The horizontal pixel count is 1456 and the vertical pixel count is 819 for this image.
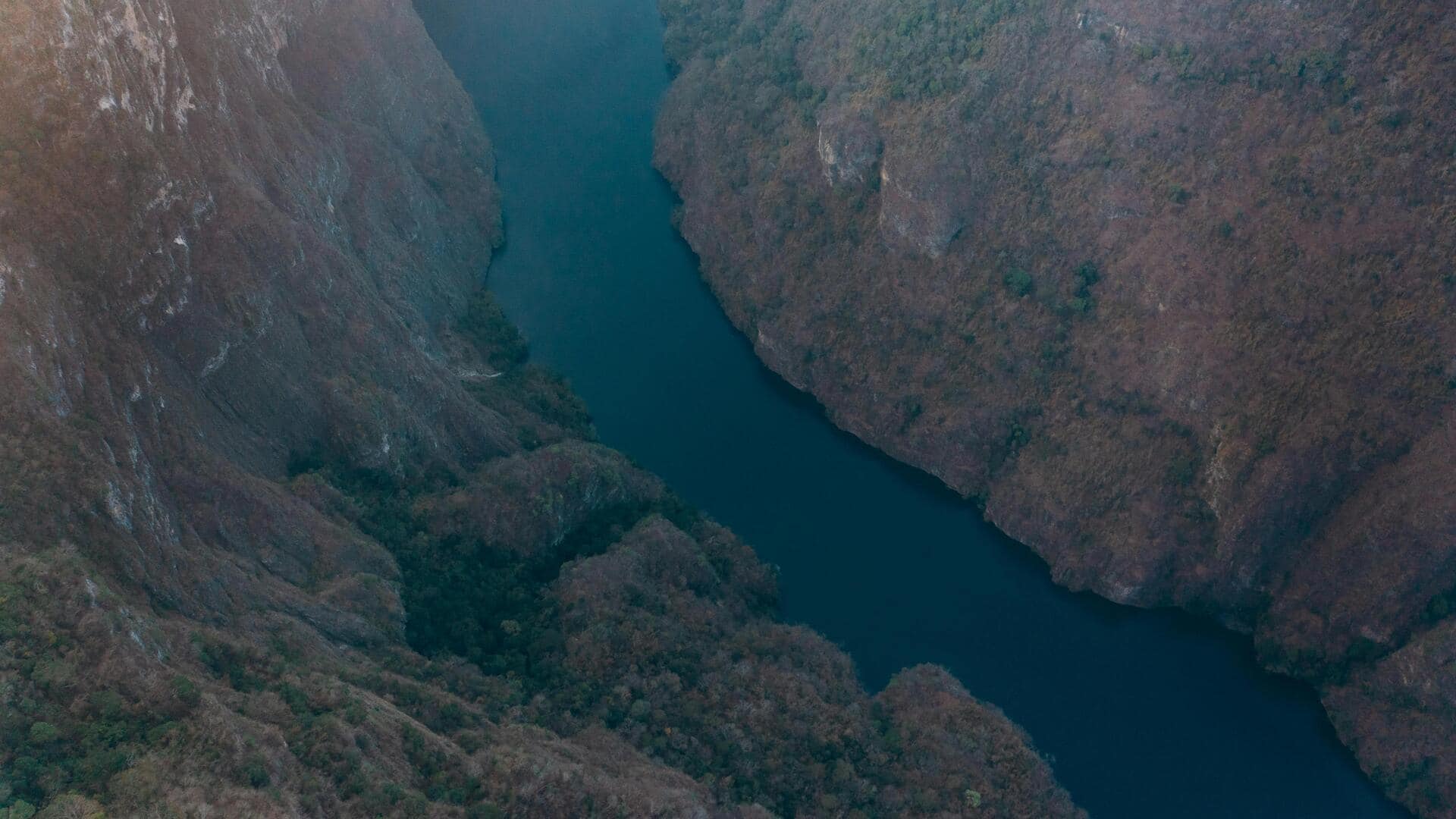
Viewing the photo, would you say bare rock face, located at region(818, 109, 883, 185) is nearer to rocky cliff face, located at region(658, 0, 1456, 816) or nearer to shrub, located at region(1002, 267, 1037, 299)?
rocky cliff face, located at region(658, 0, 1456, 816)

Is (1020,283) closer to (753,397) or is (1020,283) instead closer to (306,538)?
(753,397)

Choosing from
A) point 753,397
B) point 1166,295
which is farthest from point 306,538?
point 1166,295

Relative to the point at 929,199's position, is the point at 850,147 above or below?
above

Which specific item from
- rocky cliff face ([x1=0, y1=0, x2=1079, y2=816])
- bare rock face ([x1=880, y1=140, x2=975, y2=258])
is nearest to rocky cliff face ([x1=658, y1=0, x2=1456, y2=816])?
bare rock face ([x1=880, y1=140, x2=975, y2=258])

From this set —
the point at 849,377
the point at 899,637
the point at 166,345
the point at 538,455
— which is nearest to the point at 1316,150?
the point at 849,377

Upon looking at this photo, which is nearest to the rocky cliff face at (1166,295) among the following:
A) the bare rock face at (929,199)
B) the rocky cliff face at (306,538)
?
the bare rock face at (929,199)

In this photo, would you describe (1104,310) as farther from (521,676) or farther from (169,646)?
(169,646)

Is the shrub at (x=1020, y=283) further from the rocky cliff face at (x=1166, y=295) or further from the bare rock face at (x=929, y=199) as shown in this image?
the bare rock face at (x=929, y=199)
